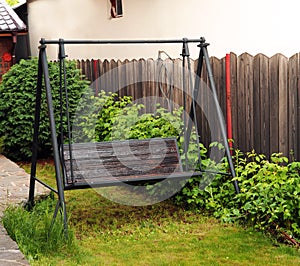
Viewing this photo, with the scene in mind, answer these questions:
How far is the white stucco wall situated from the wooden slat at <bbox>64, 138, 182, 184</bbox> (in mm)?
1911

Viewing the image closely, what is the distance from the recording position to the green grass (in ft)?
16.3

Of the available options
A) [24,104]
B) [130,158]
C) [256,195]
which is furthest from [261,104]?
[24,104]

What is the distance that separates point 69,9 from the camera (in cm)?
1373

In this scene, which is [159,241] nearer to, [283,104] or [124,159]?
[124,159]

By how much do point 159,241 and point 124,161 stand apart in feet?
3.61

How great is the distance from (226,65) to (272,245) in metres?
2.32

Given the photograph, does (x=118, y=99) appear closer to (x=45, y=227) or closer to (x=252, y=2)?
(x=252, y=2)

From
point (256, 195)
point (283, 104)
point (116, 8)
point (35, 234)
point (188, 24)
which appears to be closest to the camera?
point (35, 234)

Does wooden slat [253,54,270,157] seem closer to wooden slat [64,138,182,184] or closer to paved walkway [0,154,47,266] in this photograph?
wooden slat [64,138,182,184]

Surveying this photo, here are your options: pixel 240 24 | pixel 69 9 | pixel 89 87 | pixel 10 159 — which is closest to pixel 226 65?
pixel 240 24

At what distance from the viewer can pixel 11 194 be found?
22.7 feet

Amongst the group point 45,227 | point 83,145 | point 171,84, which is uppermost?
point 171,84

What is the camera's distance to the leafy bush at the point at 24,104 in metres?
9.44

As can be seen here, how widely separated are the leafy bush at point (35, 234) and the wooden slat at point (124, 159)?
777mm
